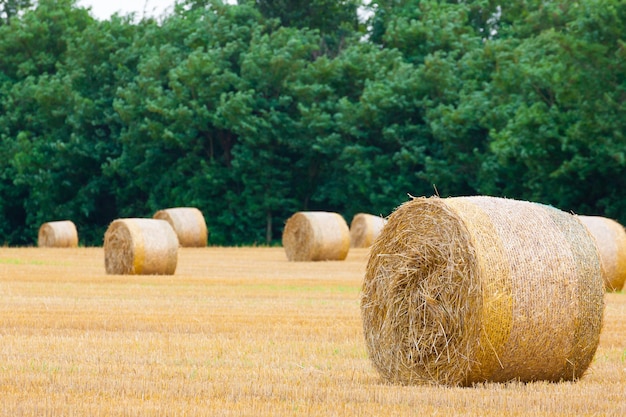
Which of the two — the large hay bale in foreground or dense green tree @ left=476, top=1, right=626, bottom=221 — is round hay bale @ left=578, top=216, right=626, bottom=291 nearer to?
the large hay bale in foreground

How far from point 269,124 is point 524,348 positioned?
35.8 meters

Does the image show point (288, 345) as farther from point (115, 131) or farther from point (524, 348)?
point (115, 131)

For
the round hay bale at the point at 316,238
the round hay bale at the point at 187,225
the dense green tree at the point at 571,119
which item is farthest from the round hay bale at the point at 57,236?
the dense green tree at the point at 571,119

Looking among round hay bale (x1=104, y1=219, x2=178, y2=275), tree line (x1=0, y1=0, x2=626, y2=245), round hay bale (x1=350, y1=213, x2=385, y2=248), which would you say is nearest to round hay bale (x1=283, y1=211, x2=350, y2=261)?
round hay bale (x1=104, y1=219, x2=178, y2=275)

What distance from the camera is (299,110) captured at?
45.3 m

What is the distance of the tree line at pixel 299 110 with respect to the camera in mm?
36844

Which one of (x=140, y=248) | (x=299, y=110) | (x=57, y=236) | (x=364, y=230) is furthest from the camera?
(x=299, y=110)

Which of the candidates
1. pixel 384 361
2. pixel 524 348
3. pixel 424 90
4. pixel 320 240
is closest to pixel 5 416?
pixel 384 361

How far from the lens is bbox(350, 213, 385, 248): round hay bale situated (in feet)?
116

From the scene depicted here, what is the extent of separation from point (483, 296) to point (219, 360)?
2.54 m

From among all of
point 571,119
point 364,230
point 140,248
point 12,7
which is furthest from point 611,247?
point 12,7

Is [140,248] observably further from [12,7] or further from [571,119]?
[12,7]

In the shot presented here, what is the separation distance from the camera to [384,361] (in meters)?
9.41

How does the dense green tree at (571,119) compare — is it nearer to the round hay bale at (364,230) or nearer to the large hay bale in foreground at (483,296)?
the round hay bale at (364,230)
